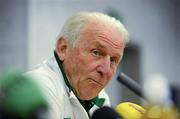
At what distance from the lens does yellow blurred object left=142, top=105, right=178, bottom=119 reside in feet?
1.82

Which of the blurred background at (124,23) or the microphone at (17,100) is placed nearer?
the microphone at (17,100)

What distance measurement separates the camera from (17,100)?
1.48 ft

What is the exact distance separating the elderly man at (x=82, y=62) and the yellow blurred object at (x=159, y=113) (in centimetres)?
65

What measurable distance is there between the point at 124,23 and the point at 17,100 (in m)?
4.53

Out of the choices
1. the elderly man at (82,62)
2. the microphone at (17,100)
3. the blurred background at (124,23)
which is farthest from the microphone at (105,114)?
the blurred background at (124,23)

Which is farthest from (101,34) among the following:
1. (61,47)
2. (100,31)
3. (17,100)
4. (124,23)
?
(124,23)

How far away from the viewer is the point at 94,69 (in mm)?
1242

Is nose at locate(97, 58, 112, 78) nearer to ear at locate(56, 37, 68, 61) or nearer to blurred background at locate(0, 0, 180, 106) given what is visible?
ear at locate(56, 37, 68, 61)

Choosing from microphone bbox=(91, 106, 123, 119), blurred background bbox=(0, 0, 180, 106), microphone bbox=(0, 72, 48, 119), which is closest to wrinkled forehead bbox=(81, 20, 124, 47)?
microphone bbox=(91, 106, 123, 119)

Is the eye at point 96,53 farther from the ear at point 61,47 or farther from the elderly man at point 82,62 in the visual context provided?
the ear at point 61,47

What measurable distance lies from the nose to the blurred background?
5.54 feet

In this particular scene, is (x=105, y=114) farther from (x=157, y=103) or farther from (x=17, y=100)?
(x=17, y=100)

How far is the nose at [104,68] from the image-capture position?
1.25 meters

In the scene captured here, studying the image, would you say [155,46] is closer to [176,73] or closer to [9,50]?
→ [176,73]
